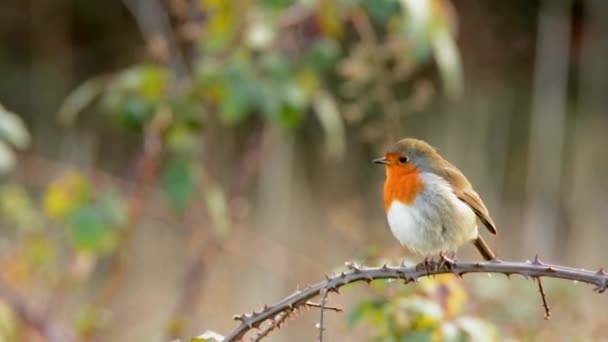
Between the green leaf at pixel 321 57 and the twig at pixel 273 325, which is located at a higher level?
the green leaf at pixel 321 57

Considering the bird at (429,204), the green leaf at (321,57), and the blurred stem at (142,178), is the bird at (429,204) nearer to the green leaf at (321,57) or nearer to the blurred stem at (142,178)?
the green leaf at (321,57)

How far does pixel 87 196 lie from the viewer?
3734mm

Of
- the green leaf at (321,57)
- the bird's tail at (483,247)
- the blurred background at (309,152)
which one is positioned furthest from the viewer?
the blurred background at (309,152)

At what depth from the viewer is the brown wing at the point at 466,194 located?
2.53 metres

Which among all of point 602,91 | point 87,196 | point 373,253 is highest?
point 602,91

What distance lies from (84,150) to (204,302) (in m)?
1.66

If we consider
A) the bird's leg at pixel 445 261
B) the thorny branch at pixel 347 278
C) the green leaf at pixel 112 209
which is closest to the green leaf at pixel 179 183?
the green leaf at pixel 112 209

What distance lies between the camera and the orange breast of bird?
8.38 ft

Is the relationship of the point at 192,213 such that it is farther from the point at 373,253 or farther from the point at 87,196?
the point at 373,253

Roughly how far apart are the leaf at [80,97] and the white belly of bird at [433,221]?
1.92m

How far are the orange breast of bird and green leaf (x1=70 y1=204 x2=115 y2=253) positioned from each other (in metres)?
1.36

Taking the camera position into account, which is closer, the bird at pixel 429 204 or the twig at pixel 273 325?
Result: the twig at pixel 273 325

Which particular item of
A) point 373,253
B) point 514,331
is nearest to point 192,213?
point 514,331

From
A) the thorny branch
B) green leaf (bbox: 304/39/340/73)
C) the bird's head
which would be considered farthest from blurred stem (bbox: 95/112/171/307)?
the thorny branch
